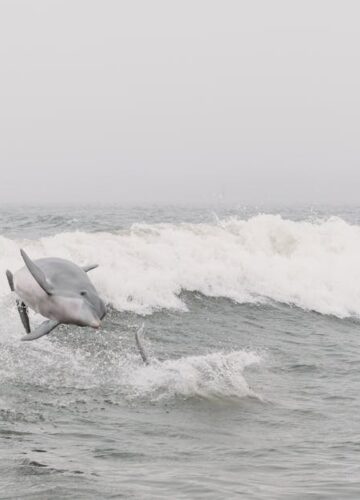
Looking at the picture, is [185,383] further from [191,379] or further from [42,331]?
[42,331]

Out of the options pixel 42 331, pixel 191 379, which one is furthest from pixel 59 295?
pixel 191 379

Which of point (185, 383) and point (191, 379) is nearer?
point (185, 383)

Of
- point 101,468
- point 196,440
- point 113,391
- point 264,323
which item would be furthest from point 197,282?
point 101,468

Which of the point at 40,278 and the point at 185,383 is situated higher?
the point at 40,278

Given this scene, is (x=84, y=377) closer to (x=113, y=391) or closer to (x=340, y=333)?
(x=113, y=391)

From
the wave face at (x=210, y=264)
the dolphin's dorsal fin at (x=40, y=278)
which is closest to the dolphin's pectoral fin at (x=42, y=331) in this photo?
the dolphin's dorsal fin at (x=40, y=278)

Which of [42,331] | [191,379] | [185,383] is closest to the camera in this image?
[42,331]

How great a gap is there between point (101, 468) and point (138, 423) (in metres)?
1.65

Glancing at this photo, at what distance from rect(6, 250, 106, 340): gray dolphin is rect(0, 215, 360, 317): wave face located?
840cm

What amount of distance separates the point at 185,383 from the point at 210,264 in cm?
988

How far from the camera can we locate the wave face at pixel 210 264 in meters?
17.0

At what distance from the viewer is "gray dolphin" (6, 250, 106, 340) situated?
6.48 meters

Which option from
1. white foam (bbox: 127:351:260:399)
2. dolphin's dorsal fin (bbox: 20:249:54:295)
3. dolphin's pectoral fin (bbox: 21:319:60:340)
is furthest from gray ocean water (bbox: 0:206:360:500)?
dolphin's dorsal fin (bbox: 20:249:54:295)

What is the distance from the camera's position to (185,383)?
32.9 feet
